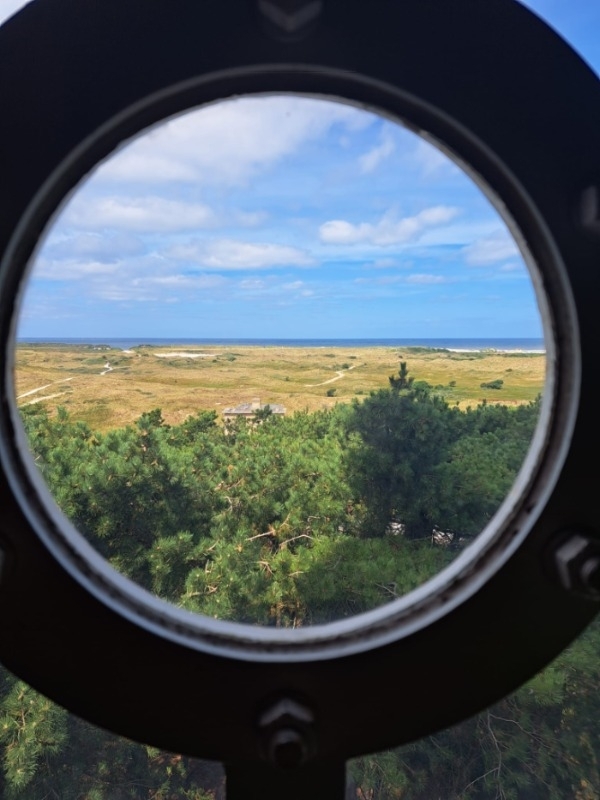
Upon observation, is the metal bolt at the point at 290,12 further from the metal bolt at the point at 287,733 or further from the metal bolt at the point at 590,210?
the metal bolt at the point at 287,733

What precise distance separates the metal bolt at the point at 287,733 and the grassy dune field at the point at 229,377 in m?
1.52

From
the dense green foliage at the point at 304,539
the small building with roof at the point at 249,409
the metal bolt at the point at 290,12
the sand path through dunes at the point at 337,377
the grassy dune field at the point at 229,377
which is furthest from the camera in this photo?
the small building with roof at the point at 249,409

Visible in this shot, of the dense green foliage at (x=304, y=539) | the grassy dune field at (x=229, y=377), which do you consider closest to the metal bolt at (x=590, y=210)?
the dense green foliage at (x=304, y=539)

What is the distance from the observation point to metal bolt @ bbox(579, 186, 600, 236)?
34 cm

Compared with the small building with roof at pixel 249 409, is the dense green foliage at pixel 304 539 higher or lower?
lower

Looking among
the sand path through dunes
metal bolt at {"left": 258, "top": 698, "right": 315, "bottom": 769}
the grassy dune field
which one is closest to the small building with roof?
the grassy dune field

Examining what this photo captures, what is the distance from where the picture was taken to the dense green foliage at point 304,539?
1745 millimetres

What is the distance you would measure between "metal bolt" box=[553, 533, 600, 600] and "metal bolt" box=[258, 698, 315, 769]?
199 millimetres

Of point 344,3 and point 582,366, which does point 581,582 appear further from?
point 344,3

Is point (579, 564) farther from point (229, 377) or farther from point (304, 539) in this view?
point (229, 377)

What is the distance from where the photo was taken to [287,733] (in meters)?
0.37

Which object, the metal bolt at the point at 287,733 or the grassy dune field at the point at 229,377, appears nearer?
the metal bolt at the point at 287,733

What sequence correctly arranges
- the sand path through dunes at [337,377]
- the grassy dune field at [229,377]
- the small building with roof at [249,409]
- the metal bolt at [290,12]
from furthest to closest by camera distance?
1. the small building with roof at [249,409]
2. the sand path through dunes at [337,377]
3. the grassy dune field at [229,377]
4. the metal bolt at [290,12]

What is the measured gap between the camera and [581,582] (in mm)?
364
